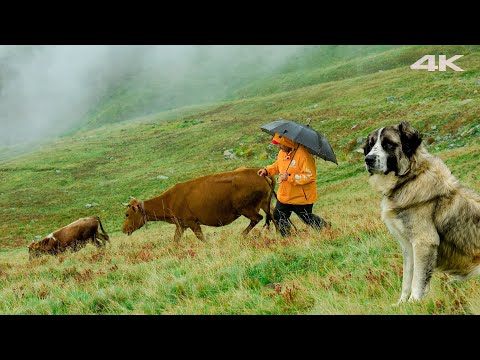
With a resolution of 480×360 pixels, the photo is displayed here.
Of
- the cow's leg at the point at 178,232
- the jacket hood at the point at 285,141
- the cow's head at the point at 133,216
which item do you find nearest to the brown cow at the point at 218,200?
the cow's leg at the point at 178,232

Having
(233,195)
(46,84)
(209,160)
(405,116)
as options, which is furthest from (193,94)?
(233,195)

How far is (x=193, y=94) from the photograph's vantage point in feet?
443

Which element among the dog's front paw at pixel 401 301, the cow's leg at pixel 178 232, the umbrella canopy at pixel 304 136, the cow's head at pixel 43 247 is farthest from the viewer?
the cow's head at pixel 43 247

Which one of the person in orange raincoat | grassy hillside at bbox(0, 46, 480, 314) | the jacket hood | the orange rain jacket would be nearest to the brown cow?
grassy hillside at bbox(0, 46, 480, 314)

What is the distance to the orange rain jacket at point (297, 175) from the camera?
30.4 feet

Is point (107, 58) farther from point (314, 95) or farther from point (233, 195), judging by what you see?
point (233, 195)

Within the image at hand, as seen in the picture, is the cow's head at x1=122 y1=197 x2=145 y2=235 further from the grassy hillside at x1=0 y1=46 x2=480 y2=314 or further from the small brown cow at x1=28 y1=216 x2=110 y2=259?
the small brown cow at x1=28 y1=216 x2=110 y2=259

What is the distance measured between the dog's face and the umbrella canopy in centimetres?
370

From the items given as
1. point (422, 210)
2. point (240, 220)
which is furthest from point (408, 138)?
point (240, 220)

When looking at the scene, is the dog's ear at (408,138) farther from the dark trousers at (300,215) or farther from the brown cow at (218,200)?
the brown cow at (218,200)

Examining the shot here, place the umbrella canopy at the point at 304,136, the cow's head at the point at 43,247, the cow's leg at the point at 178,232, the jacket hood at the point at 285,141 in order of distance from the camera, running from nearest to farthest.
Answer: the umbrella canopy at the point at 304,136, the jacket hood at the point at 285,141, the cow's leg at the point at 178,232, the cow's head at the point at 43,247

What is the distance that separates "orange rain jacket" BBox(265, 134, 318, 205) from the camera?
926 cm

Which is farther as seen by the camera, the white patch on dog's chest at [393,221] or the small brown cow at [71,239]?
the small brown cow at [71,239]

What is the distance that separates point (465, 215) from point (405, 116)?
34.8m
